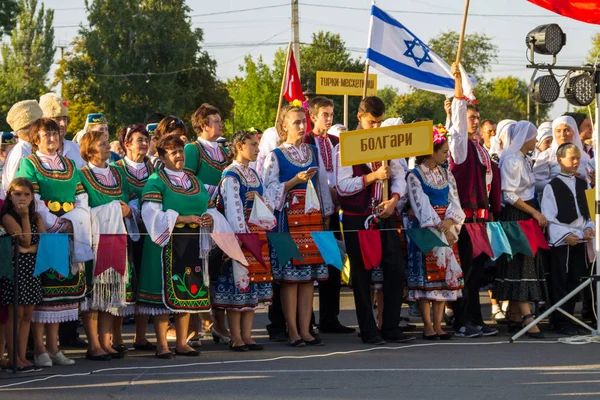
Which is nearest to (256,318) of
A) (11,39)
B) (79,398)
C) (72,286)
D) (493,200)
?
(493,200)

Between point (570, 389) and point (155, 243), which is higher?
point (155, 243)

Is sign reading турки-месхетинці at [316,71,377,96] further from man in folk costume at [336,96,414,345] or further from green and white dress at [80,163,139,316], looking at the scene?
green and white dress at [80,163,139,316]

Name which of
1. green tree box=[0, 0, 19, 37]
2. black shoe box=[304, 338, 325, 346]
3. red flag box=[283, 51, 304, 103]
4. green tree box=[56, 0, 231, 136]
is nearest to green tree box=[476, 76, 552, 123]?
green tree box=[56, 0, 231, 136]

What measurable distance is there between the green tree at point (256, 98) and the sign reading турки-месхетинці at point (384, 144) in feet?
124

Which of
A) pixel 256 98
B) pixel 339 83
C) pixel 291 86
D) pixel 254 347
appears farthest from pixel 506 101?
pixel 254 347

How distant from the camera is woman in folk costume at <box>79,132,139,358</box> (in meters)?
8.99

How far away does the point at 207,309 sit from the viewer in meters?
9.22

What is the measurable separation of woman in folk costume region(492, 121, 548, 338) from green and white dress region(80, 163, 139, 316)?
3.70m

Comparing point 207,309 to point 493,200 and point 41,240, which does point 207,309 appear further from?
point 493,200

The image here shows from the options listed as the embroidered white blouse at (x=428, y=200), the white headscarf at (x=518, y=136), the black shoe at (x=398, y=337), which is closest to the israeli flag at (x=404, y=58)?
the white headscarf at (x=518, y=136)

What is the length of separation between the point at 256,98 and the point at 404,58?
36.6 meters

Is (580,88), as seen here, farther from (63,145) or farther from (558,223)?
(63,145)

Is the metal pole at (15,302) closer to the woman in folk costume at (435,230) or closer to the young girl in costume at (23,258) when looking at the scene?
the young girl in costume at (23,258)

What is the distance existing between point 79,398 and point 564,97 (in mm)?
5292
